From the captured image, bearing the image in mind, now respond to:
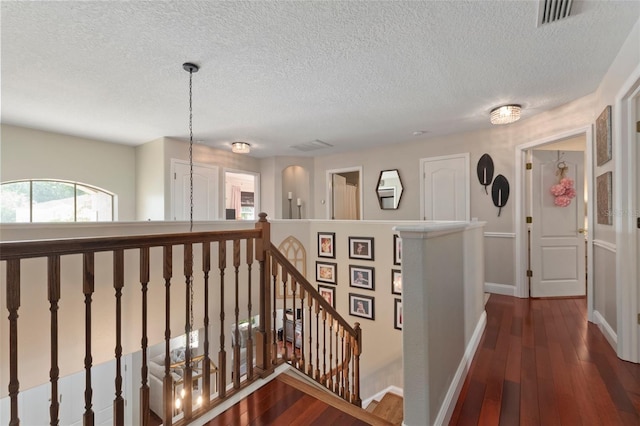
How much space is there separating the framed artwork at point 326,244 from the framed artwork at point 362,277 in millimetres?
423

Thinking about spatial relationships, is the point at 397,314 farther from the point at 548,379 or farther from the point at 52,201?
the point at 52,201

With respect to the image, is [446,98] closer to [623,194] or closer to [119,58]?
[623,194]

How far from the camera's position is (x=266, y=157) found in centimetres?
605

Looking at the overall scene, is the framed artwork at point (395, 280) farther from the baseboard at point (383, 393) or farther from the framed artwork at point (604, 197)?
the framed artwork at point (604, 197)

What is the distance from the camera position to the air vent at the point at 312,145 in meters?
4.97

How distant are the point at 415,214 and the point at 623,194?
114 inches

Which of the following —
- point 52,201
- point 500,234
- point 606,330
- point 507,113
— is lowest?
point 606,330

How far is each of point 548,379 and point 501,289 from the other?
2.34m

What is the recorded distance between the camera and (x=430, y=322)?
1482mm

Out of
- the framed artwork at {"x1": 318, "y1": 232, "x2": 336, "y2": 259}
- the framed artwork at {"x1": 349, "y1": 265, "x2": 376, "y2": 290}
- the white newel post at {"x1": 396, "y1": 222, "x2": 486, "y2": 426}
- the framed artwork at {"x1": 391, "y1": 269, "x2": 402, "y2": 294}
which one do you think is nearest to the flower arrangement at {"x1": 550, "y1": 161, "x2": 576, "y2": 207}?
the framed artwork at {"x1": 391, "y1": 269, "x2": 402, "y2": 294}

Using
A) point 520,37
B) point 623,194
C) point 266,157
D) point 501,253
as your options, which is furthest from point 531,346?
point 266,157

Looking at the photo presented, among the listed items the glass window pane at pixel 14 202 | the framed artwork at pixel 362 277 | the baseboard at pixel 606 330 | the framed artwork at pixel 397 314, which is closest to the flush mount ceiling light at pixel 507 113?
the baseboard at pixel 606 330

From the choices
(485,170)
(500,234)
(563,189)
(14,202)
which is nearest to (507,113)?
(485,170)

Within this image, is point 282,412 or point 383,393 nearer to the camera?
point 282,412
